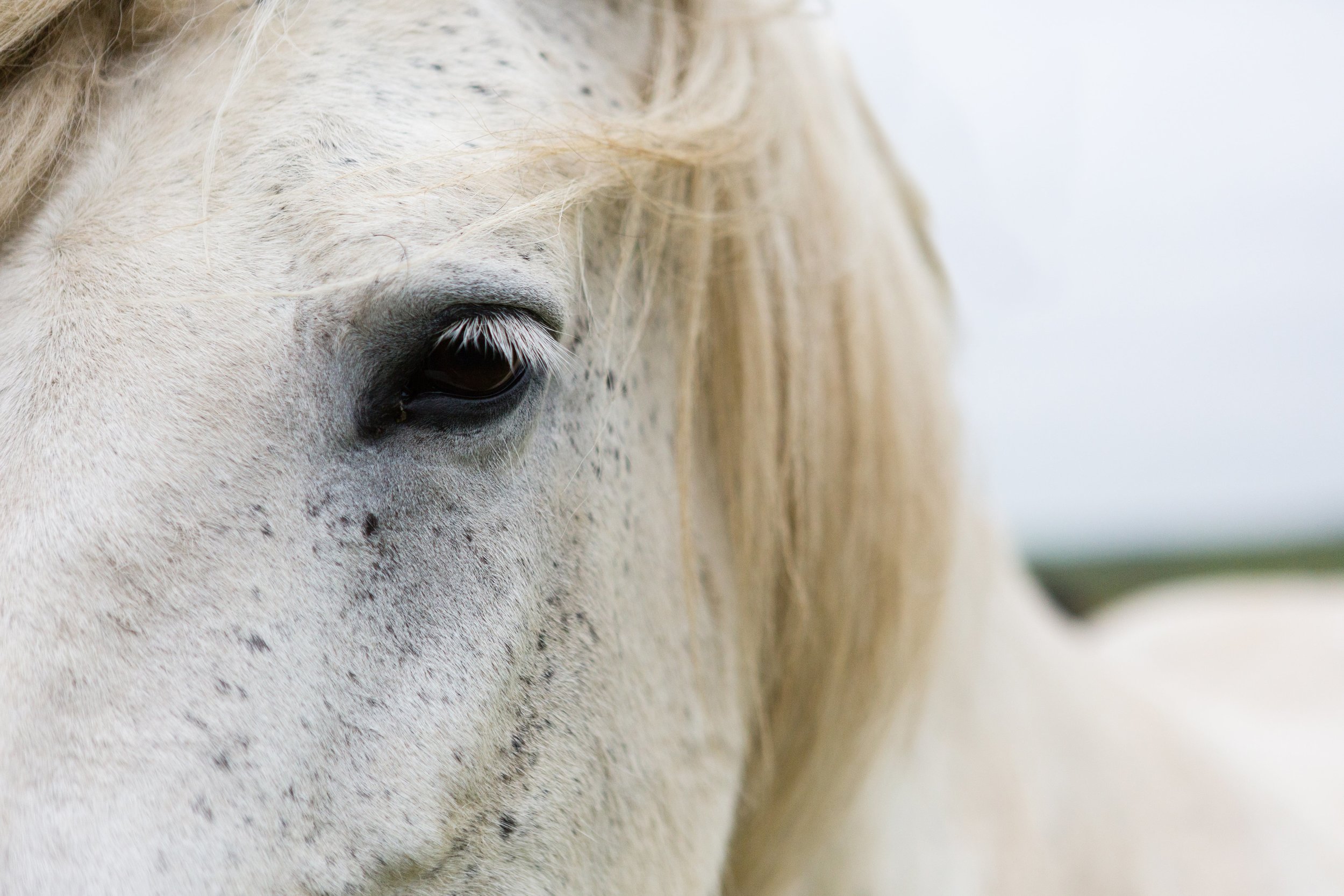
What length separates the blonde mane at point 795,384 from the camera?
0.92m

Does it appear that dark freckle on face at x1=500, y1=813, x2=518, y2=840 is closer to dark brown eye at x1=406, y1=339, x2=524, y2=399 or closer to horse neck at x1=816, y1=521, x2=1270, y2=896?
dark brown eye at x1=406, y1=339, x2=524, y2=399

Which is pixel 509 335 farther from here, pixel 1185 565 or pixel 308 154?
pixel 1185 565

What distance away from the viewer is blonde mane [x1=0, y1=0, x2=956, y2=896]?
925mm

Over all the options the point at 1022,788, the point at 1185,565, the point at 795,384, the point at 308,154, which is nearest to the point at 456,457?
the point at 308,154

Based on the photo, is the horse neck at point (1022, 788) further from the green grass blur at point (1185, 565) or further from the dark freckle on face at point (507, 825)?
the green grass blur at point (1185, 565)

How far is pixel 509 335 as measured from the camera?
2.43 ft

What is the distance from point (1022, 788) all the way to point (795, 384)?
661 millimetres

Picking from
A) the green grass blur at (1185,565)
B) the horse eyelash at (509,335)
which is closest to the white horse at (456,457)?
the horse eyelash at (509,335)

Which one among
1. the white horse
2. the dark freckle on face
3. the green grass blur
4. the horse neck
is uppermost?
the green grass blur

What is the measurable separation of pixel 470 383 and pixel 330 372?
101mm

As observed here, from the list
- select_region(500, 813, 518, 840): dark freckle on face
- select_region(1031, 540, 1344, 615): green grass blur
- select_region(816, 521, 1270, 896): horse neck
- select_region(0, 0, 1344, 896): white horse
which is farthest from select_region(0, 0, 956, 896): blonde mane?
select_region(1031, 540, 1344, 615): green grass blur

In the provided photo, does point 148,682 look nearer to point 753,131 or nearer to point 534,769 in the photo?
point 534,769

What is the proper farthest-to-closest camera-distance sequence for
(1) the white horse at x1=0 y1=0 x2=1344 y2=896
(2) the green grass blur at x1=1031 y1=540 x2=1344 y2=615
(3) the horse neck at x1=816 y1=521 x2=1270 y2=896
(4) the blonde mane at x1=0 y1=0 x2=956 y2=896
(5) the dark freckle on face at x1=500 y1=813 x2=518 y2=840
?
1. (2) the green grass blur at x1=1031 y1=540 x2=1344 y2=615
2. (3) the horse neck at x1=816 y1=521 x2=1270 y2=896
3. (4) the blonde mane at x1=0 y1=0 x2=956 y2=896
4. (5) the dark freckle on face at x1=500 y1=813 x2=518 y2=840
5. (1) the white horse at x1=0 y1=0 x2=1344 y2=896

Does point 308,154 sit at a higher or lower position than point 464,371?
higher
